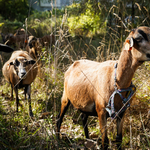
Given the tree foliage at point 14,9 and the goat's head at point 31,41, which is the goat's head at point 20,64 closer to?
the goat's head at point 31,41

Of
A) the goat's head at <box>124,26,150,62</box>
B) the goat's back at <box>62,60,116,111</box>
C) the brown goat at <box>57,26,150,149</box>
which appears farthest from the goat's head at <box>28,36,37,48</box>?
the goat's head at <box>124,26,150,62</box>

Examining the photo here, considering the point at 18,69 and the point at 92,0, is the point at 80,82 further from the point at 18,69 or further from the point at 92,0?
the point at 92,0

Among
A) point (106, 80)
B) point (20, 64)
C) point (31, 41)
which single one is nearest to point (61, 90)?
point (20, 64)

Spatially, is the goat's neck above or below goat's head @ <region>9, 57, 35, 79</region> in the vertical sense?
above

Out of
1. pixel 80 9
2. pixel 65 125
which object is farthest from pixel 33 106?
pixel 80 9

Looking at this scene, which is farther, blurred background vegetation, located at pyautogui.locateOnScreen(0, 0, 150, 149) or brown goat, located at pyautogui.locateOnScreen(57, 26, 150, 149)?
blurred background vegetation, located at pyautogui.locateOnScreen(0, 0, 150, 149)

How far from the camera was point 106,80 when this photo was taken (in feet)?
9.47

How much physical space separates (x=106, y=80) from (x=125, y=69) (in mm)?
336

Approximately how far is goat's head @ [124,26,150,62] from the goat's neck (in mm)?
111

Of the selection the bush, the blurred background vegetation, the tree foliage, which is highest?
the tree foliage

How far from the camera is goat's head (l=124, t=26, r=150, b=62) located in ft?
8.09

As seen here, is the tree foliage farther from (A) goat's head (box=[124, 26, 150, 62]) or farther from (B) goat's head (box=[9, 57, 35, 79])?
(A) goat's head (box=[124, 26, 150, 62])

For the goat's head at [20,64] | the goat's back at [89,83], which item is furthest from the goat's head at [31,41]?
the goat's back at [89,83]

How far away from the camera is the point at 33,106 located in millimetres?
5590
